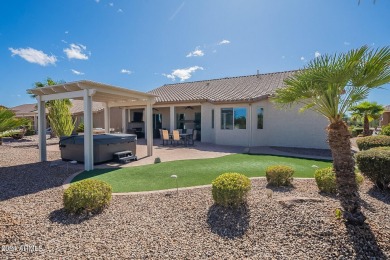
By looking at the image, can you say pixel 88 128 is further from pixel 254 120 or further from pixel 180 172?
pixel 254 120

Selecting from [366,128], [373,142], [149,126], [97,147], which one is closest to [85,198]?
[97,147]

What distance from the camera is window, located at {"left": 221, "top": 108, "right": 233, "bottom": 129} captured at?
Answer: 55.0 ft

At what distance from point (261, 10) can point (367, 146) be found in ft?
29.1

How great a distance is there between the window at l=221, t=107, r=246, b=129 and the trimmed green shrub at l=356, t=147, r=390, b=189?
10.2 m

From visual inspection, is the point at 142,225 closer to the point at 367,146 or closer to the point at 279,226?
the point at 279,226

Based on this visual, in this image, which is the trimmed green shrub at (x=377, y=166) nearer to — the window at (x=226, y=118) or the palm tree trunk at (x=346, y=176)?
the palm tree trunk at (x=346, y=176)

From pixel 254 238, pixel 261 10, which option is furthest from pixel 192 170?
pixel 261 10

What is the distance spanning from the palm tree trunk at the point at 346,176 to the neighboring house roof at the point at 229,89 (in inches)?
469

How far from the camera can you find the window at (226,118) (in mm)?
16764

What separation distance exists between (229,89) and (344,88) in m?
16.9

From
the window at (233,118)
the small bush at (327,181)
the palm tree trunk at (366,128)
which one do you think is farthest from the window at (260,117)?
the palm tree trunk at (366,128)

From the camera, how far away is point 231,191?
4.54m

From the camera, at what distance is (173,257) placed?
3293 mm

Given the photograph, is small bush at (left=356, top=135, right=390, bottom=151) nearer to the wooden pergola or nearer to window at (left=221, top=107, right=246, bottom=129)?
window at (left=221, top=107, right=246, bottom=129)
